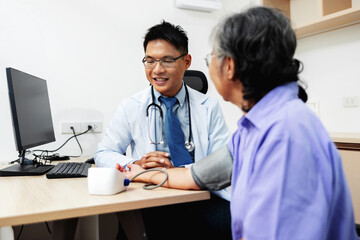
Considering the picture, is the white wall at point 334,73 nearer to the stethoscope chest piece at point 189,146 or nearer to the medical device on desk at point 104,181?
the stethoscope chest piece at point 189,146

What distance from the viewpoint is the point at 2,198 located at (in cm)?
90

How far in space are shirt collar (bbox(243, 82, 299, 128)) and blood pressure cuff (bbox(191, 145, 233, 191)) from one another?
27 cm

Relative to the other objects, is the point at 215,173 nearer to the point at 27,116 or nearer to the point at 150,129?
the point at 150,129

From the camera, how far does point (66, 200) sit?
0.87m

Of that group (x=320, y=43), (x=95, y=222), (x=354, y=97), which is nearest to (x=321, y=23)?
(x=320, y=43)

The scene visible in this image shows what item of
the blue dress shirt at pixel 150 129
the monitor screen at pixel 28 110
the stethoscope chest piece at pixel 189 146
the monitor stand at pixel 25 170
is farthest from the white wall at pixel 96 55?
the stethoscope chest piece at pixel 189 146

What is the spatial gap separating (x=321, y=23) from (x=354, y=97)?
657 mm

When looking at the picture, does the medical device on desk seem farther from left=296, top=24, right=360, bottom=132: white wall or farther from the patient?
left=296, top=24, right=360, bottom=132: white wall

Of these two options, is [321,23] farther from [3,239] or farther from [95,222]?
[3,239]

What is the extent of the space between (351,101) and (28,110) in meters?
2.37

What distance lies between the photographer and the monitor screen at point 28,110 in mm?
1266

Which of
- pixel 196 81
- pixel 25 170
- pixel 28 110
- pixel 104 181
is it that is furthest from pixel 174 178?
pixel 196 81

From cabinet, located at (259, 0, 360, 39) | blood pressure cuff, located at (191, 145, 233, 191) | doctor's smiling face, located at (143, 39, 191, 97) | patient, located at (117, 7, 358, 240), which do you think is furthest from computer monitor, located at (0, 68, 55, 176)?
cabinet, located at (259, 0, 360, 39)

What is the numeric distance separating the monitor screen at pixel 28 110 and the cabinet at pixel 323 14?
Result: 5.45 ft
